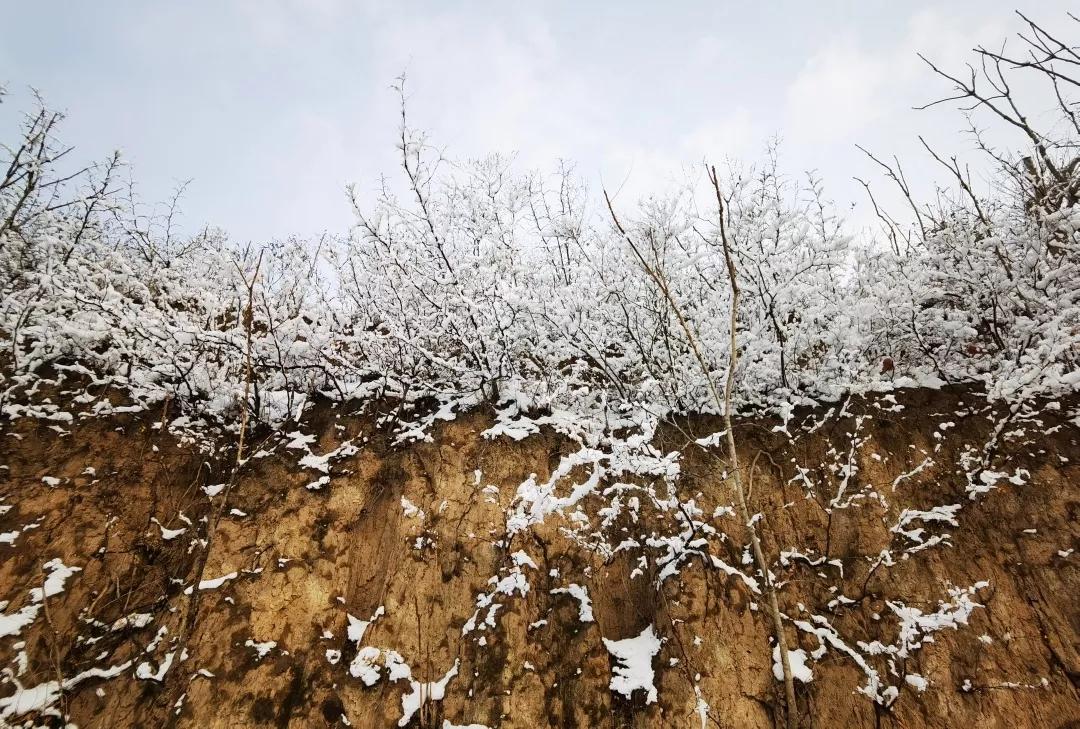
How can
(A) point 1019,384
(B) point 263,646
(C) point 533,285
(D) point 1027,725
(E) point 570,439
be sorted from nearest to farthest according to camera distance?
(D) point 1027,725 < (B) point 263,646 < (A) point 1019,384 < (E) point 570,439 < (C) point 533,285

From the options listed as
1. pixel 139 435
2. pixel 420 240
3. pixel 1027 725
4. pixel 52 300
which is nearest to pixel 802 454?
pixel 1027 725

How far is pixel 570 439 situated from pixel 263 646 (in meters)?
3.06

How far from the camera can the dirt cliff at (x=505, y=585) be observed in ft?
10.4

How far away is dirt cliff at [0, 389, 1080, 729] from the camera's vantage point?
317cm

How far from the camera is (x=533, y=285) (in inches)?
219

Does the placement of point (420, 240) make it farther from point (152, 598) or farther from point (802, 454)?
point (802, 454)

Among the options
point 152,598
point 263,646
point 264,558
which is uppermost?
point 264,558

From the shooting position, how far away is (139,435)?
14.0ft

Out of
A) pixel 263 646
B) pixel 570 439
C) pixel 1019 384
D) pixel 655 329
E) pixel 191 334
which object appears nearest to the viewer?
pixel 263 646

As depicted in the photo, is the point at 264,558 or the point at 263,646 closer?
the point at 263,646

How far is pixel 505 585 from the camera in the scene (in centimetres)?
375

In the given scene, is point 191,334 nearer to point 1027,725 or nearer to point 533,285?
point 533,285

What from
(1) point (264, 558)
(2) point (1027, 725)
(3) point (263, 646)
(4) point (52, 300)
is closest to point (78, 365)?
(4) point (52, 300)

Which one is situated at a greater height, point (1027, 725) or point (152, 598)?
point (152, 598)
